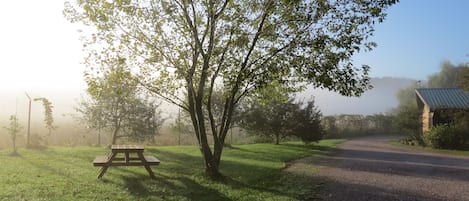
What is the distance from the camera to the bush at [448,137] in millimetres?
23141

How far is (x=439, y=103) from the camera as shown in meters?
26.9

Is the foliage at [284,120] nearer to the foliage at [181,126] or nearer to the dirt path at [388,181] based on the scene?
the foliage at [181,126]

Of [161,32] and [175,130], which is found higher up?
[161,32]

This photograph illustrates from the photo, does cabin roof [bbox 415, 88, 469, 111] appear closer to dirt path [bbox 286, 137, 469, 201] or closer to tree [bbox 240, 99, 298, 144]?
tree [bbox 240, 99, 298, 144]

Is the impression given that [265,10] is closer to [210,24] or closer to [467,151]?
[210,24]

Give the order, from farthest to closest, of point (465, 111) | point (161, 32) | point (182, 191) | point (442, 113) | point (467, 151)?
point (442, 113) < point (465, 111) < point (467, 151) < point (161, 32) < point (182, 191)

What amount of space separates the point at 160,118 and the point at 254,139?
7.25 metres

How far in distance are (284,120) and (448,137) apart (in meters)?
9.20

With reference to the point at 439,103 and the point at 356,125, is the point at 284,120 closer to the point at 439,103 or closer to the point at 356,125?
the point at 439,103

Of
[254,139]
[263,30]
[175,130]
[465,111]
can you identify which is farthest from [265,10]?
[465,111]

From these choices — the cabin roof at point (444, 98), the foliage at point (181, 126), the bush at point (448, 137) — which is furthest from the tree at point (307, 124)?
the cabin roof at point (444, 98)

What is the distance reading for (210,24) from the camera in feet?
32.1

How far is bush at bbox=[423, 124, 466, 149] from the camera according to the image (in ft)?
75.9

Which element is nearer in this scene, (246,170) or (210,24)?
(210,24)
